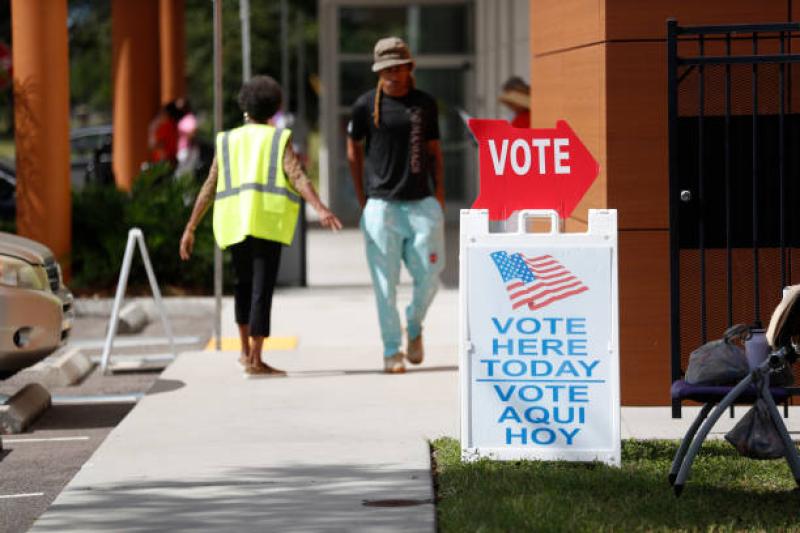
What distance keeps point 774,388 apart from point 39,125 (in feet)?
36.5

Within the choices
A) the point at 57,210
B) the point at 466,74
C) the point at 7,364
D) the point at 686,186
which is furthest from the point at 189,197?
the point at 466,74

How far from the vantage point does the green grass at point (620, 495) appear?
278 inches

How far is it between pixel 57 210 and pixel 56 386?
556 centimetres

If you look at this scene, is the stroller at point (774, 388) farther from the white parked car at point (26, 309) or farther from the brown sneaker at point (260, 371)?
the brown sneaker at point (260, 371)

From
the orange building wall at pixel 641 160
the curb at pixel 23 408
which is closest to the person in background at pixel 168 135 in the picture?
the curb at pixel 23 408

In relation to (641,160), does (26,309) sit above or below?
below

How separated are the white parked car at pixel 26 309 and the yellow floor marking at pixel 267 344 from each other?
8.05ft

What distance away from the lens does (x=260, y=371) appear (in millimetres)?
11508

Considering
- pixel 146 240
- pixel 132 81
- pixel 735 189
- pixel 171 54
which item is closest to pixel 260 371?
pixel 735 189

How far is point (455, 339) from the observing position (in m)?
13.6

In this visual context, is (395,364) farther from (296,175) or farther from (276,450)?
(276,450)

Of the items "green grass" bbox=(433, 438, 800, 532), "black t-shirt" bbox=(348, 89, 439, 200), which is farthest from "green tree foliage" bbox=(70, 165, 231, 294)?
"green grass" bbox=(433, 438, 800, 532)

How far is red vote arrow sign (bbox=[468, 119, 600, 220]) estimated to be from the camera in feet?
27.1

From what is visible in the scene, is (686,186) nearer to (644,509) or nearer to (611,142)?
(611,142)
